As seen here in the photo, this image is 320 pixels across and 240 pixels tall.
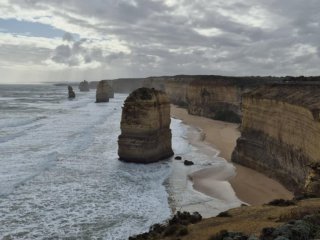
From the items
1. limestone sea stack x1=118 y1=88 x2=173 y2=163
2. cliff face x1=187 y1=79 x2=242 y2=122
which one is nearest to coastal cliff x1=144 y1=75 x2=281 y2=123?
cliff face x1=187 y1=79 x2=242 y2=122

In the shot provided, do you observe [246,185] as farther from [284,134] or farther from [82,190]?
[82,190]

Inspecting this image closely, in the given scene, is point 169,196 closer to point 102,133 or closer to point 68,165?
point 68,165

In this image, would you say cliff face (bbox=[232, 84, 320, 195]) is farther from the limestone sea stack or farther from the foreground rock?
the limestone sea stack

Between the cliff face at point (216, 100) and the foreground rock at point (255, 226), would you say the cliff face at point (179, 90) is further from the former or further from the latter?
the foreground rock at point (255, 226)

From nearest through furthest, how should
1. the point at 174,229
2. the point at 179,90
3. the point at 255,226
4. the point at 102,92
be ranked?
the point at 255,226 → the point at 174,229 → the point at 102,92 → the point at 179,90

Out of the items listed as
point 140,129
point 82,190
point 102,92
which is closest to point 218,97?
point 102,92

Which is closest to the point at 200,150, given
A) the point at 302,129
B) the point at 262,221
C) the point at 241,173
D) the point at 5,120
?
the point at 241,173
